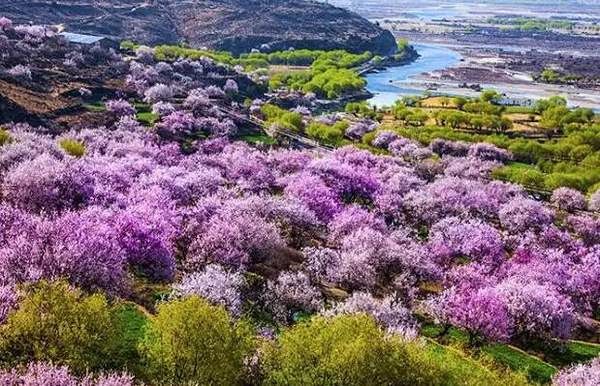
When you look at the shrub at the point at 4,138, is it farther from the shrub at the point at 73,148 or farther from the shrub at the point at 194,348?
the shrub at the point at 194,348

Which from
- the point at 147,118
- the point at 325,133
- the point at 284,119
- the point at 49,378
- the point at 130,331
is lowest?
the point at 325,133

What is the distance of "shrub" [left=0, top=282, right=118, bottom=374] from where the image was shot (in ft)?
80.7

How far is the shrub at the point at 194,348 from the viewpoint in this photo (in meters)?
26.2

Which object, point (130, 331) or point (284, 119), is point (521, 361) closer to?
point (130, 331)

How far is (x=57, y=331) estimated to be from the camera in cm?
2517

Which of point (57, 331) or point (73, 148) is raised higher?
point (57, 331)

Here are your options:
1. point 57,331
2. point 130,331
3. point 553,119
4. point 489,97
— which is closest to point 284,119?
point 553,119

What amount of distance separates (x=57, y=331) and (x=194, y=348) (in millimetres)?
5105

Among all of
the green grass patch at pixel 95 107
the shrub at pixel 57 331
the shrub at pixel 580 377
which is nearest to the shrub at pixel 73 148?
the green grass patch at pixel 95 107

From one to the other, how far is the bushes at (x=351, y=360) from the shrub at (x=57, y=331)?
7107mm

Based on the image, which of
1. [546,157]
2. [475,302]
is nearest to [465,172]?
[546,157]

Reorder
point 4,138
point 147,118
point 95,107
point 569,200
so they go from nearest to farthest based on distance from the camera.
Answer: point 4,138 < point 569,200 < point 147,118 < point 95,107

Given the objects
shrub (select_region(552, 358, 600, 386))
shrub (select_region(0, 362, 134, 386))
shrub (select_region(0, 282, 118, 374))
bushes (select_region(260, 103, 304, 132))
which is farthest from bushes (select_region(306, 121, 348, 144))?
shrub (select_region(0, 362, 134, 386))

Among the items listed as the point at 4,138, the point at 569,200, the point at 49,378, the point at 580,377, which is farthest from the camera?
the point at 569,200
